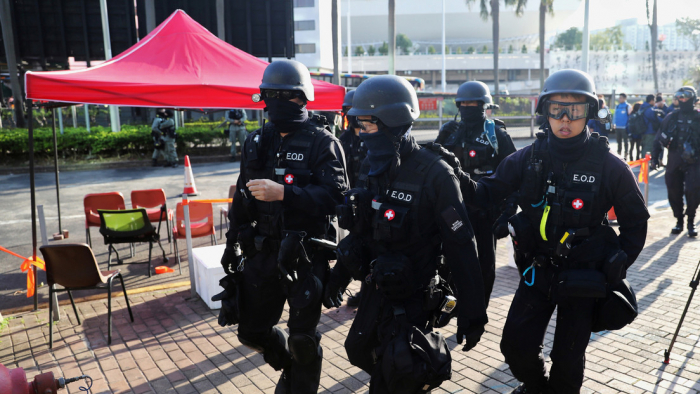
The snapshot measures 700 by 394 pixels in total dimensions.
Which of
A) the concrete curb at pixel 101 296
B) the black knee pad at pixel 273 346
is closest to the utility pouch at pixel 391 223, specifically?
the black knee pad at pixel 273 346

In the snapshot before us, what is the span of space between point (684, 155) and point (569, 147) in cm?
664

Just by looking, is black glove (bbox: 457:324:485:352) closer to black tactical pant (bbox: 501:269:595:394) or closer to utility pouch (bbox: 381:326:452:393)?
utility pouch (bbox: 381:326:452:393)

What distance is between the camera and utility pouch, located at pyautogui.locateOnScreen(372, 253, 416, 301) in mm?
2885

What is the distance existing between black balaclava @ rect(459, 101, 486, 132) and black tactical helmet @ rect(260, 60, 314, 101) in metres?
2.62

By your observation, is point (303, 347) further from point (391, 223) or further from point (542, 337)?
point (542, 337)

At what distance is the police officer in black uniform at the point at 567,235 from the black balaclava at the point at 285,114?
1.61 m

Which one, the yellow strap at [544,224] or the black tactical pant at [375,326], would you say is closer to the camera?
the black tactical pant at [375,326]

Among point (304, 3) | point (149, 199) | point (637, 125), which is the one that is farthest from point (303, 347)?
point (304, 3)

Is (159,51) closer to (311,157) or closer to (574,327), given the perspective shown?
(311,157)

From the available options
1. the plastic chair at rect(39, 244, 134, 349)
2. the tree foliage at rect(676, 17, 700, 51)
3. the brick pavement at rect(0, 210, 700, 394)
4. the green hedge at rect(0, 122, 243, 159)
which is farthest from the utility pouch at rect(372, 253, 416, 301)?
the tree foliage at rect(676, 17, 700, 51)

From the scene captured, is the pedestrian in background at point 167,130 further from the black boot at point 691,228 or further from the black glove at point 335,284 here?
the black glove at point 335,284

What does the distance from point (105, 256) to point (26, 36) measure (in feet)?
53.3

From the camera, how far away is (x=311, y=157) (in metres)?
3.85

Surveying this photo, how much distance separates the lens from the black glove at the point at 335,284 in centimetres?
341
